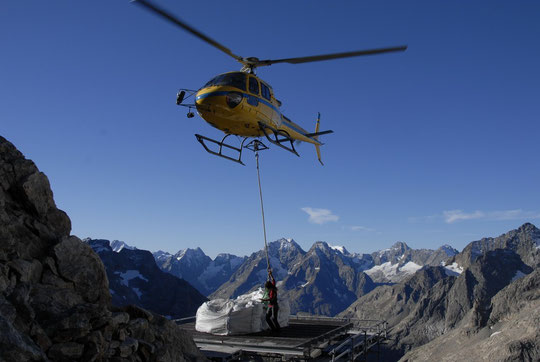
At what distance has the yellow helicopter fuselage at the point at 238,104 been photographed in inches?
736

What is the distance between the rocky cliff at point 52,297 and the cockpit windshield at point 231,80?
26.0 feet

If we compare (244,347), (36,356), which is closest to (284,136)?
(244,347)

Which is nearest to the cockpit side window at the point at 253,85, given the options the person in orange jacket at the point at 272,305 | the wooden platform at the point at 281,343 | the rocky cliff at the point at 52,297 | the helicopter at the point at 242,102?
the helicopter at the point at 242,102

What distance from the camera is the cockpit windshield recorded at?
1892 cm

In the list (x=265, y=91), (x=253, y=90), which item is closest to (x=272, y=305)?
(x=253, y=90)

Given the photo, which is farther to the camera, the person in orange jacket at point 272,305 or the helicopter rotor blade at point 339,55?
the person in orange jacket at point 272,305

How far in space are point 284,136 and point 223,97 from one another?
5.12 metres

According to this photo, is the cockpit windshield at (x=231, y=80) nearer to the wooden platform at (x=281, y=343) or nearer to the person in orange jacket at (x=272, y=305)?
the person in orange jacket at (x=272, y=305)

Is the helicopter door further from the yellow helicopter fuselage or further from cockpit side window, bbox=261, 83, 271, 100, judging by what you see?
cockpit side window, bbox=261, 83, 271, 100

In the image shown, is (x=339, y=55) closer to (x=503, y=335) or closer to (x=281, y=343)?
(x=281, y=343)

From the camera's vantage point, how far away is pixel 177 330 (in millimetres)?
14086

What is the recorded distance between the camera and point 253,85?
19781 mm

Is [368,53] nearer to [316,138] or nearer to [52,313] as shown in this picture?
[316,138]

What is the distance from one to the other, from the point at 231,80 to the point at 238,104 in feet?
3.73
